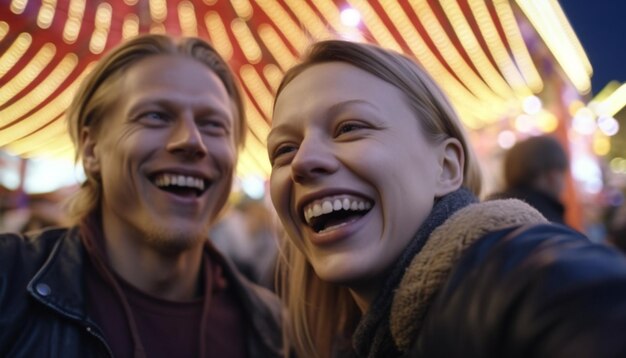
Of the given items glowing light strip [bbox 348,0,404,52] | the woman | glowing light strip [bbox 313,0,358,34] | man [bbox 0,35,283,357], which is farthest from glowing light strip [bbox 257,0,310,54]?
Result: the woman

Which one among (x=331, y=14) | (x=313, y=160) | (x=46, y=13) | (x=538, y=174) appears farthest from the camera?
(x=538, y=174)

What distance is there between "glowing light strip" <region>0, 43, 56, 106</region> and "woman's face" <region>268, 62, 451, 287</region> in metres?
1.75

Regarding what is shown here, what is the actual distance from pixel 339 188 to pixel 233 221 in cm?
388

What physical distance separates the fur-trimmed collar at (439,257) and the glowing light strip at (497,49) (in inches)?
56.3

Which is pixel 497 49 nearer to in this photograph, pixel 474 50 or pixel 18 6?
pixel 474 50

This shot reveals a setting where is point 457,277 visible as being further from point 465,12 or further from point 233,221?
point 233,221

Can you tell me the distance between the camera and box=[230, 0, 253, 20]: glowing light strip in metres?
2.51

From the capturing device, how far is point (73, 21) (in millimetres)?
2418

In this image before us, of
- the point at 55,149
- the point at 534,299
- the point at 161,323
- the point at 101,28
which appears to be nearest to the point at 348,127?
the point at 534,299

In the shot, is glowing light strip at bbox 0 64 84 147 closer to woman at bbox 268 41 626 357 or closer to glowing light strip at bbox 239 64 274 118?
glowing light strip at bbox 239 64 274 118

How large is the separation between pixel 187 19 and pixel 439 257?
209 cm

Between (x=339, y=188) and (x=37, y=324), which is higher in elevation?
(x=339, y=188)

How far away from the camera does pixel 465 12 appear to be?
7.29 ft

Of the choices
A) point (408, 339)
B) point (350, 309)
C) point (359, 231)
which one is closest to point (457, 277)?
point (408, 339)
